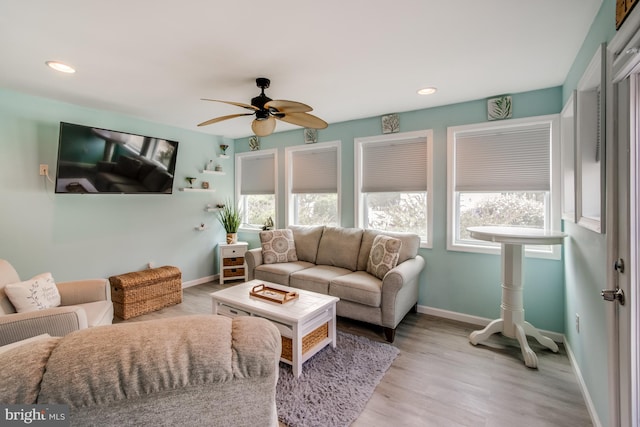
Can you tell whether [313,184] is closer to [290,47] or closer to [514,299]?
[290,47]

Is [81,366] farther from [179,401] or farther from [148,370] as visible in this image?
[179,401]

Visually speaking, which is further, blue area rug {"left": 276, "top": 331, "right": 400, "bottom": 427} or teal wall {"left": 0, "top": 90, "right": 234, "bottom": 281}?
teal wall {"left": 0, "top": 90, "right": 234, "bottom": 281}

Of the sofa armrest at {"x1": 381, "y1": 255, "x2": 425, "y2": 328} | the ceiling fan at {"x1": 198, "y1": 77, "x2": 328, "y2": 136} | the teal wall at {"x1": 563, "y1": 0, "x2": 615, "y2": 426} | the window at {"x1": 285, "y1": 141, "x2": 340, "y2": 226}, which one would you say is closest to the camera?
the teal wall at {"x1": 563, "y1": 0, "x2": 615, "y2": 426}

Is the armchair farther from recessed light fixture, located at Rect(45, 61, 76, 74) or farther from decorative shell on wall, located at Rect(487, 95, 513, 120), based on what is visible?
decorative shell on wall, located at Rect(487, 95, 513, 120)

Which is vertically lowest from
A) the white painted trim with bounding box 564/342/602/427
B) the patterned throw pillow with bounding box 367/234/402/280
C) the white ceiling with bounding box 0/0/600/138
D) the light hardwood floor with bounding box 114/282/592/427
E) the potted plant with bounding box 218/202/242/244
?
the light hardwood floor with bounding box 114/282/592/427

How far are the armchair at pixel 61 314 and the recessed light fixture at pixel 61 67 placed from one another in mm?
1626

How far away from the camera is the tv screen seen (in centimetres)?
302

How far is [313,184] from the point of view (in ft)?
14.3

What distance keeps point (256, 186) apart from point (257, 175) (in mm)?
193

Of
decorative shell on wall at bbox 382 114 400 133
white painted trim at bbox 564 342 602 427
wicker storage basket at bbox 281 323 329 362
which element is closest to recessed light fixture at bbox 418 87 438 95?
decorative shell on wall at bbox 382 114 400 133

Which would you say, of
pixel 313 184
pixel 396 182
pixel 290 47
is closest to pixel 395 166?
pixel 396 182

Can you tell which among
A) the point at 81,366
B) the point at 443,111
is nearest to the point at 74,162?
the point at 81,366

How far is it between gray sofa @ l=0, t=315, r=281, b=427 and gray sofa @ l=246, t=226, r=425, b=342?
2.05 m

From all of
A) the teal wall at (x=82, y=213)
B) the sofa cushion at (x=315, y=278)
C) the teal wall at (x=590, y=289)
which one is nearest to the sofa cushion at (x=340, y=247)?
the sofa cushion at (x=315, y=278)
